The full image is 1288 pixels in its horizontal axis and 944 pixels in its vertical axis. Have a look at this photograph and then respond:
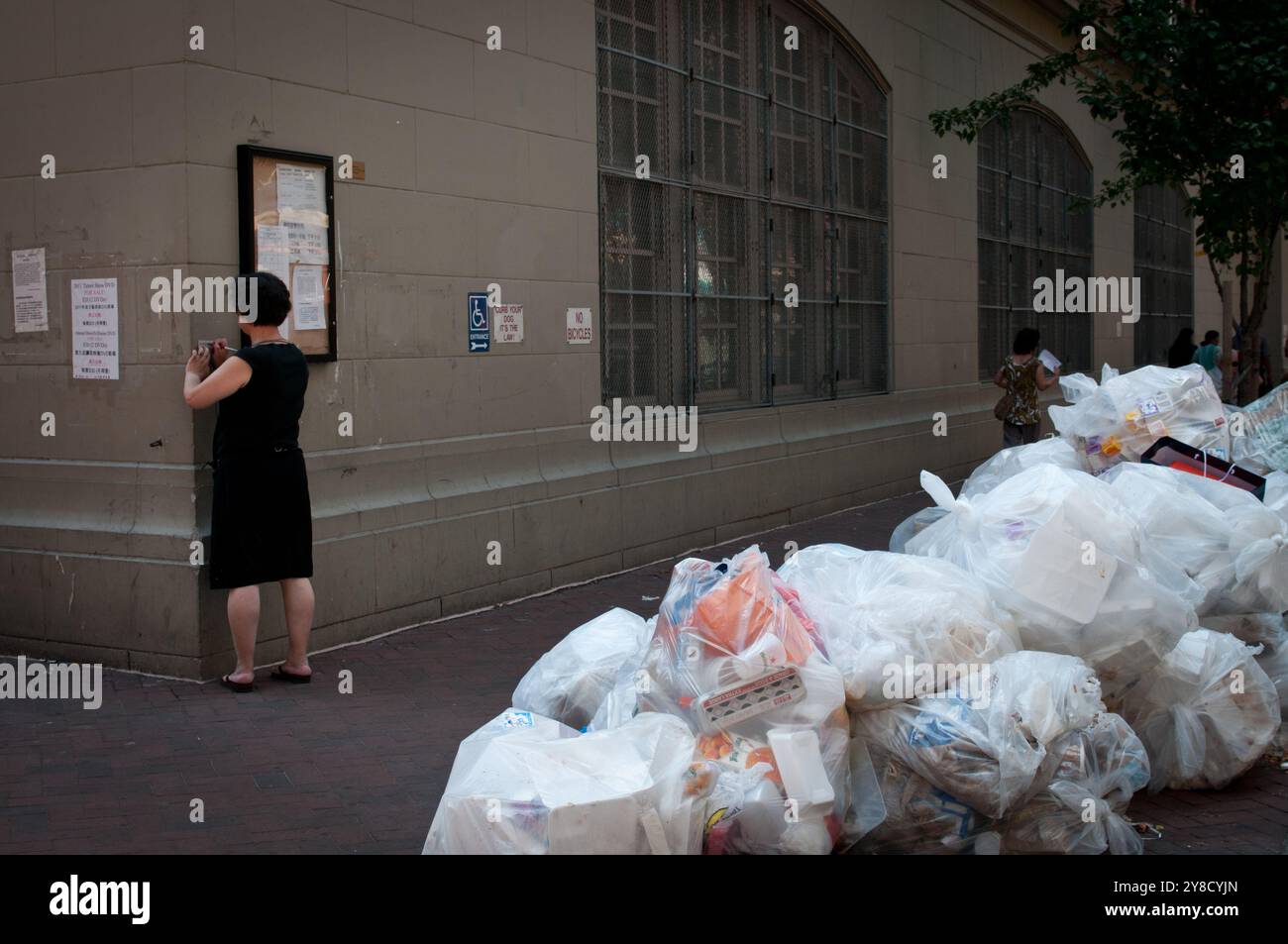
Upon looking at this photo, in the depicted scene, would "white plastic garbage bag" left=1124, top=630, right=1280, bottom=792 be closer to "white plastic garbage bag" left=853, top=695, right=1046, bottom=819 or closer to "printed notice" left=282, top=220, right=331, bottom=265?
"white plastic garbage bag" left=853, top=695, right=1046, bottom=819

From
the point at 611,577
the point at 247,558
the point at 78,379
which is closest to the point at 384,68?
the point at 78,379

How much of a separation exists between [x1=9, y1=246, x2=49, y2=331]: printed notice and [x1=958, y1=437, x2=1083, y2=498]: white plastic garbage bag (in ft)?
15.2

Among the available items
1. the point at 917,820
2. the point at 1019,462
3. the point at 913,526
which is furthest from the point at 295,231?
the point at 917,820

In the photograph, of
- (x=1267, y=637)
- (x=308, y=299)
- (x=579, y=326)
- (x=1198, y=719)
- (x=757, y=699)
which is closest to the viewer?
(x=757, y=699)

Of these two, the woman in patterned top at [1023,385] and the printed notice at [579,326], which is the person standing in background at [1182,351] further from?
the printed notice at [579,326]

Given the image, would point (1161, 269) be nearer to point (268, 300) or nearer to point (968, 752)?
point (268, 300)

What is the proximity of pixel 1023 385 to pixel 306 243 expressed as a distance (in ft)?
21.5

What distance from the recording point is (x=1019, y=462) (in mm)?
7039

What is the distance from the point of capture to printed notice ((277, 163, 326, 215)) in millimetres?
6812

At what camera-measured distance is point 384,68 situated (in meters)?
7.49

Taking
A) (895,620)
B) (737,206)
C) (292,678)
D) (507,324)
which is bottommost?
(292,678)

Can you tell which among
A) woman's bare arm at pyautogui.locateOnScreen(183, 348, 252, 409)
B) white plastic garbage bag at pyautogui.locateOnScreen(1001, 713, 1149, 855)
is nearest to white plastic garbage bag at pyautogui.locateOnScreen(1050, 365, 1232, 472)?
white plastic garbage bag at pyautogui.locateOnScreen(1001, 713, 1149, 855)

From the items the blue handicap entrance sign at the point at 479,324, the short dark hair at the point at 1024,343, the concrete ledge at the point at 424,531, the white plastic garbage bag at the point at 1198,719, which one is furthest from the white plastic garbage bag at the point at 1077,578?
the short dark hair at the point at 1024,343

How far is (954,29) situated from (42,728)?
12.7m
